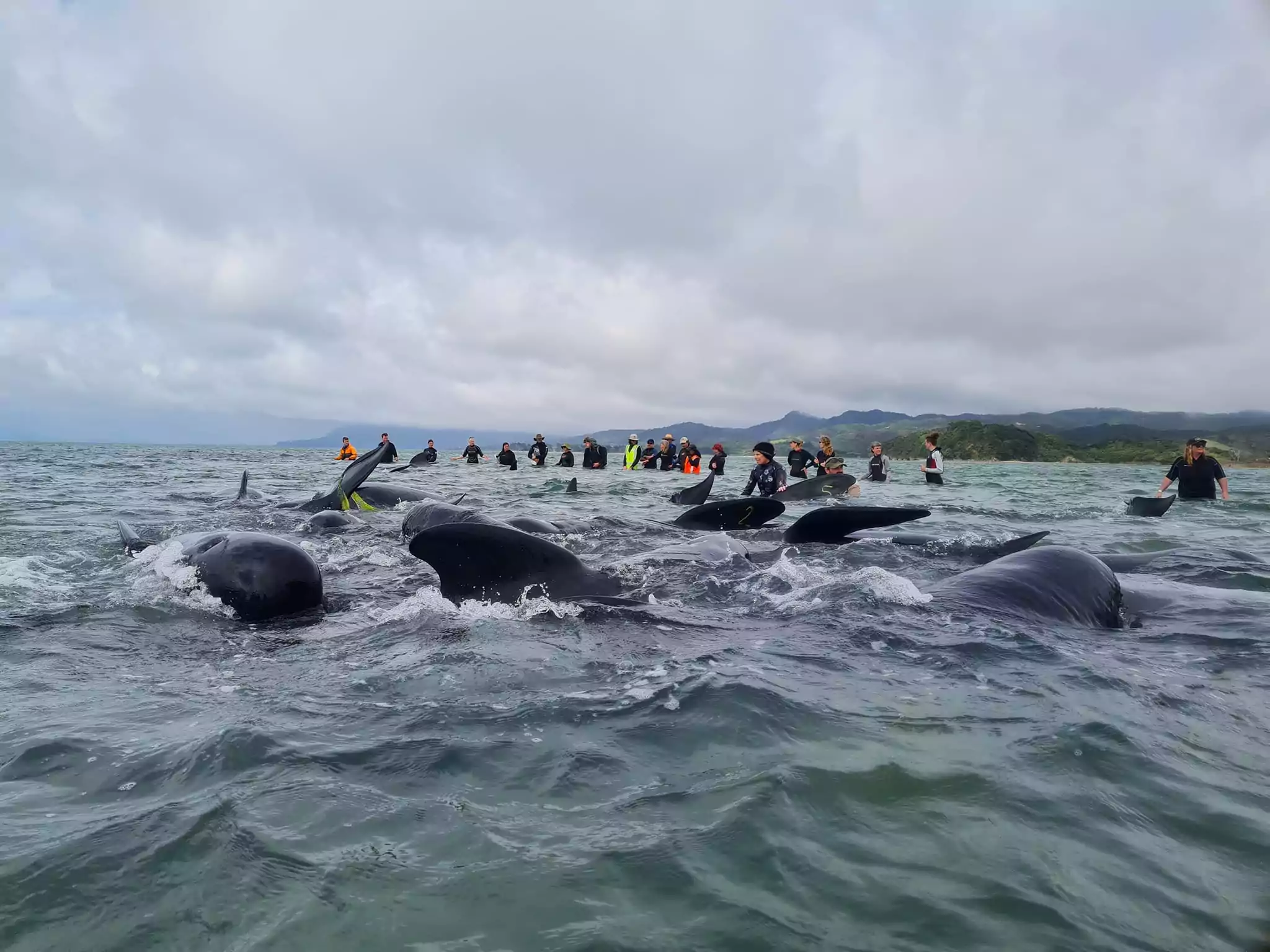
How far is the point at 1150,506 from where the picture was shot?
15.9 m

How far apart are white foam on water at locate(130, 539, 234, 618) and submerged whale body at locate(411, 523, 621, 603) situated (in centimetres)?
188

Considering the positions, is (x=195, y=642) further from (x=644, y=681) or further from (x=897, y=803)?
(x=897, y=803)

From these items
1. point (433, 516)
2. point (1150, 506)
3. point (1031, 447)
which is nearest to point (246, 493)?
point (433, 516)

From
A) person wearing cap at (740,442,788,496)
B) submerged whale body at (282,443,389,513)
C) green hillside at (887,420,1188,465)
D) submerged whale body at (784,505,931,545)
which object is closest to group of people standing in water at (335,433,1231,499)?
person wearing cap at (740,442,788,496)

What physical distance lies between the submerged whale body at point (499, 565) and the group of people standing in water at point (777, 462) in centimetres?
907

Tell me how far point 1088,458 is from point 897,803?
92.5 metres

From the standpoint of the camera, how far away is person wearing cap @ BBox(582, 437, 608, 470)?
115ft

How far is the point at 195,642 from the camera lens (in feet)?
17.7

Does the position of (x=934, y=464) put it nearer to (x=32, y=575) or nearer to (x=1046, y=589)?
(x=1046, y=589)

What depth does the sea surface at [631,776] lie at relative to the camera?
2.29 metres

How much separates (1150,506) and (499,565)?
1550 cm

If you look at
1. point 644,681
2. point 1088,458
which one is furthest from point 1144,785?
point 1088,458

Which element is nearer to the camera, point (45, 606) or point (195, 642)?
point (195, 642)

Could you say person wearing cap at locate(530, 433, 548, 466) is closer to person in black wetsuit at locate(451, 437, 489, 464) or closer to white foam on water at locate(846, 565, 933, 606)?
person in black wetsuit at locate(451, 437, 489, 464)
